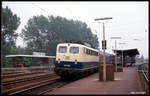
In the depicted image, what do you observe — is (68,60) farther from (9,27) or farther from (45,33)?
(45,33)

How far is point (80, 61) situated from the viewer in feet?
66.1

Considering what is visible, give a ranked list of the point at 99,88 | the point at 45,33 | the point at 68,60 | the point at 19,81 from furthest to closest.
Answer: the point at 45,33, the point at 68,60, the point at 19,81, the point at 99,88

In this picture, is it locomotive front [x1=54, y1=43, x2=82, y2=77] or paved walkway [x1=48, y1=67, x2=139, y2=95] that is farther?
locomotive front [x1=54, y1=43, x2=82, y2=77]

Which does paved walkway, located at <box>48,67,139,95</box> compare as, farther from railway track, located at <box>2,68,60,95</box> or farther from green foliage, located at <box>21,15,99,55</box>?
green foliage, located at <box>21,15,99,55</box>

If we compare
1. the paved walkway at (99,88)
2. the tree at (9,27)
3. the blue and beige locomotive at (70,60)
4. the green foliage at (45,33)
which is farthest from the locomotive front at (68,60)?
the green foliage at (45,33)

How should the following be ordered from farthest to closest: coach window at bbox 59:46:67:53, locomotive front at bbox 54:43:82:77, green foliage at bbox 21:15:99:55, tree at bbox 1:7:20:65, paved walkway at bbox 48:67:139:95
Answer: green foliage at bbox 21:15:99:55 < tree at bbox 1:7:20:65 < coach window at bbox 59:46:67:53 < locomotive front at bbox 54:43:82:77 < paved walkway at bbox 48:67:139:95

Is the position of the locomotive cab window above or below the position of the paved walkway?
above

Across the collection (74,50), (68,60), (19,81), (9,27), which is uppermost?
(9,27)

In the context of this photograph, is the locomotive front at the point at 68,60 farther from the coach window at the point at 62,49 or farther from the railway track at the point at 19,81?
the railway track at the point at 19,81

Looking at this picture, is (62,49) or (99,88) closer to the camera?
(99,88)

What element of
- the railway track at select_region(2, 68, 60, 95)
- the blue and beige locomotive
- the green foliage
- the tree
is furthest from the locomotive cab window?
the green foliage

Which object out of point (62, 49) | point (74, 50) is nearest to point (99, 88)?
point (74, 50)

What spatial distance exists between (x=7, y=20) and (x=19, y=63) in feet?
47.9

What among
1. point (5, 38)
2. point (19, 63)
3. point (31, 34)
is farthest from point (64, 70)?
point (31, 34)
